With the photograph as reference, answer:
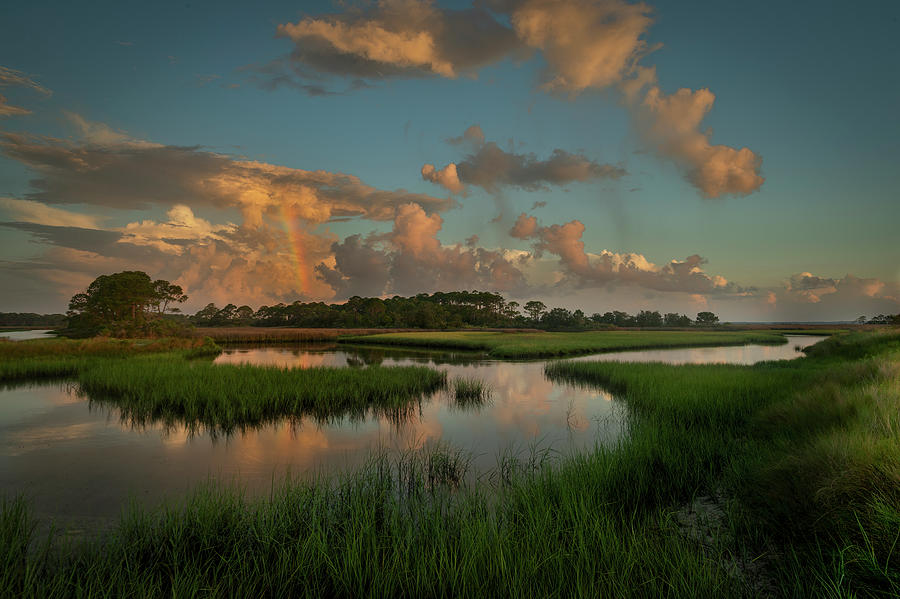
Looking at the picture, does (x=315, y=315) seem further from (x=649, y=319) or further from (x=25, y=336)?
(x=649, y=319)

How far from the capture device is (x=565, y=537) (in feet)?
16.8

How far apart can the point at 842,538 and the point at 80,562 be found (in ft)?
30.2

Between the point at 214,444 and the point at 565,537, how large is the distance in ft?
36.3

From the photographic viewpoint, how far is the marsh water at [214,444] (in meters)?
8.80

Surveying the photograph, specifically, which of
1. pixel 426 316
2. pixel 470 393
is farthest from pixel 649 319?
pixel 470 393

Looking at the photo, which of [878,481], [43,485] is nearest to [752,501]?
[878,481]

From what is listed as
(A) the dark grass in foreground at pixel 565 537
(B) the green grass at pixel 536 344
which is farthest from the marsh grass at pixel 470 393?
(B) the green grass at pixel 536 344

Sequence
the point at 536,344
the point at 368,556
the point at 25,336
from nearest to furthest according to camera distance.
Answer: the point at 368,556, the point at 536,344, the point at 25,336

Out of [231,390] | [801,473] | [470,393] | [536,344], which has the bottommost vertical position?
[470,393]

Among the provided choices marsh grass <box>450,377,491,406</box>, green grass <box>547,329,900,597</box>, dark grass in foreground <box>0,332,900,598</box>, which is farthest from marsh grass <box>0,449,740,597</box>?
marsh grass <box>450,377,491,406</box>

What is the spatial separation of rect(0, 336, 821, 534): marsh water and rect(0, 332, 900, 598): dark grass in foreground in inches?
57.2

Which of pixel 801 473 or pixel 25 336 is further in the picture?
pixel 25 336

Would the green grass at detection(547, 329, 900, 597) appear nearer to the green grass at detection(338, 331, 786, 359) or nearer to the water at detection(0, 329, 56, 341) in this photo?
the green grass at detection(338, 331, 786, 359)

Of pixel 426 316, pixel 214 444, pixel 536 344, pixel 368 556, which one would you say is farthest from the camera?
pixel 426 316
